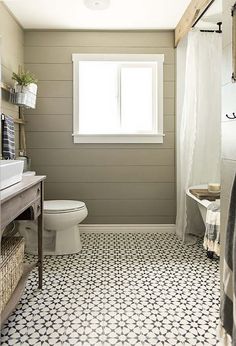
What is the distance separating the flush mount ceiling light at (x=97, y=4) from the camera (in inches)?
115

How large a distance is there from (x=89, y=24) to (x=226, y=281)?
308cm

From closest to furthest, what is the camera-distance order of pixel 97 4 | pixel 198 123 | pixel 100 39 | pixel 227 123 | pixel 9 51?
pixel 227 123 → pixel 97 4 → pixel 9 51 → pixel 198 123 → pixel 100 39

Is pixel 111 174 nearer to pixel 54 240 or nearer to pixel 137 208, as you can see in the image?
pixel 137 208

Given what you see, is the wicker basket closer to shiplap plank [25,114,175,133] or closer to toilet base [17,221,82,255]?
toilet base [17,221,82,255]

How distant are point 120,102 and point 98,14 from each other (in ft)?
3.10

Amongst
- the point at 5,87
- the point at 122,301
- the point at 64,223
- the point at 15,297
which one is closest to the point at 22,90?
the point at 5,87

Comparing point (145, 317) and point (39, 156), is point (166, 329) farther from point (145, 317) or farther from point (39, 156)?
point (39, 156)

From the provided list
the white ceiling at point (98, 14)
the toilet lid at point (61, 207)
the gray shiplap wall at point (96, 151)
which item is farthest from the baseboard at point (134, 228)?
the white ceiling at point (98, 14)

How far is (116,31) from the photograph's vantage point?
142 inches

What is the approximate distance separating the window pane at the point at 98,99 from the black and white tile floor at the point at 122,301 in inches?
56.0

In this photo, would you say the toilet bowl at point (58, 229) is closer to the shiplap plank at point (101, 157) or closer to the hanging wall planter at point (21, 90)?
the shiplap plank at point (101, 157)

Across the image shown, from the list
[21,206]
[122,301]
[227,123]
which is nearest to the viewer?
[227,123]

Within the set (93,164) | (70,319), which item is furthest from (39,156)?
(70,319)

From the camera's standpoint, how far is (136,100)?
12.2 ft
